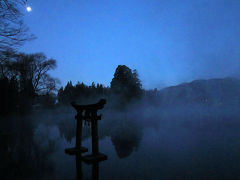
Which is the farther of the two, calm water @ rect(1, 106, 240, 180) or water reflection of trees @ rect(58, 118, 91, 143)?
water reflection of trees @ rect(58, 118, 91, 143)

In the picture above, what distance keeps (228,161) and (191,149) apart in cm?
183

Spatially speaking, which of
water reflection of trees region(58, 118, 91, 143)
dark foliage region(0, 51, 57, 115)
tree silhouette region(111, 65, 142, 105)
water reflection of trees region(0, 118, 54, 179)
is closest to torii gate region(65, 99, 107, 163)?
water reflection of trees region(0, 118, 54, 179)

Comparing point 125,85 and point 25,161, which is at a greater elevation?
point 125,85

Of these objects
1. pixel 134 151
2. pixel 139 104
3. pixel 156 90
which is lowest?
pixel 134 151

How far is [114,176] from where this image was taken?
501 cm

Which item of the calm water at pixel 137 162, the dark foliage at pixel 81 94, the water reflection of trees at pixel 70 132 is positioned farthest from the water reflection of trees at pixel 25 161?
the dark foliage at pixel 81 94

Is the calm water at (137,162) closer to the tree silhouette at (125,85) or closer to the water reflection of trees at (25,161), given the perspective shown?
the water reflection of trees at (25,161)

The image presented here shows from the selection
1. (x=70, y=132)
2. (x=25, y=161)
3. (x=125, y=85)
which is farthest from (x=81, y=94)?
(x=25, y=161)

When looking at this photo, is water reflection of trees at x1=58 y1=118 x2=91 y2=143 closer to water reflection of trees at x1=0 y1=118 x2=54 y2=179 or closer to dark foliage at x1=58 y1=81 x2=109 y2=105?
water reflection of trees at x1=0 y1=118 x2=54 y2=179

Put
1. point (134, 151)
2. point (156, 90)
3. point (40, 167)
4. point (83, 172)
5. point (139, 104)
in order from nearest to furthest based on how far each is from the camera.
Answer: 1. point (83, 172)
2. point (40, 167)
3. point (134, 151)
4. point (139, 104)
5. point (156, 90)

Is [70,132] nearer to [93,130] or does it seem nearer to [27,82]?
[93,130]

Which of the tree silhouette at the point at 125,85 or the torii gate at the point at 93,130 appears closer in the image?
the torii gate at the point at 93,130

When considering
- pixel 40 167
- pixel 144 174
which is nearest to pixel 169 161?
pixel 144 174

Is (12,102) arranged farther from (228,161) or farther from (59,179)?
(228,161)
